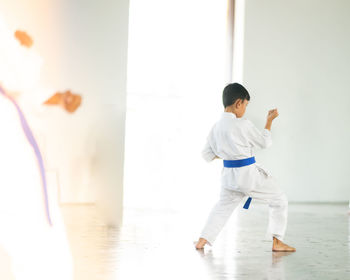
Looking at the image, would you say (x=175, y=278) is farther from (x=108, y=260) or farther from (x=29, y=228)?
(x=29, y=228)

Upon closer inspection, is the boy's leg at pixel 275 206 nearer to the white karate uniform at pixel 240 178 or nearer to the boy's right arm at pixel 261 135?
the white karate uniform at pixel 240 178

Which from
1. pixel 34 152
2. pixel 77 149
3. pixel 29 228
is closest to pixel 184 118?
pixel 77 149

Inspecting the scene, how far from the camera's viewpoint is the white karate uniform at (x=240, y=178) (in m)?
2.48

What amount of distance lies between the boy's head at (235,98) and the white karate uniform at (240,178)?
0.16 ft

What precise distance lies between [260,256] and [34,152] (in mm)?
2213

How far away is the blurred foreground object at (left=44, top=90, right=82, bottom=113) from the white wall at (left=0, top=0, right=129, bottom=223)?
1.6 inches

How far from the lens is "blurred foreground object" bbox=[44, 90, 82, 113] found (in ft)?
12.8

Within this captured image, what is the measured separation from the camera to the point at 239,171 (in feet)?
8.23

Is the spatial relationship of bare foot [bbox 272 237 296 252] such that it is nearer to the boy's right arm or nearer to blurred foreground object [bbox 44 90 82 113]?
the boy's right arm

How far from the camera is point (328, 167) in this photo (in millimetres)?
4531

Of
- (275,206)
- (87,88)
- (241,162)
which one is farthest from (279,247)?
(87,88)

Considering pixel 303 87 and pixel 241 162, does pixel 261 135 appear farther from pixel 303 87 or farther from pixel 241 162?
pixel 303 87

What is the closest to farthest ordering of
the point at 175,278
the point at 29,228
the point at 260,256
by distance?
the point at 175,278, the point at 260,256, the point at 29,228

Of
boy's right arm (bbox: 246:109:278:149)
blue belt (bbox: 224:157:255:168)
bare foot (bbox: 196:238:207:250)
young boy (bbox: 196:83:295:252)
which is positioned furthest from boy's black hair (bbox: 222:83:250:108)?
bare foot (bbox: 196:238:207:250)
